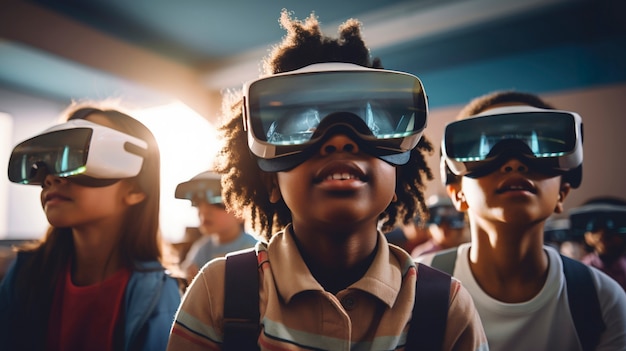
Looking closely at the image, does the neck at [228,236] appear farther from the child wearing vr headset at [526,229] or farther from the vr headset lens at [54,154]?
the child wearing vr headset at [526,229]

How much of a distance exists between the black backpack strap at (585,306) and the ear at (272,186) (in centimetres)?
78

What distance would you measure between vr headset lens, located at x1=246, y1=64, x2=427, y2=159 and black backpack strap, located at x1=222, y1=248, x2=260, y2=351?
220 millimetres

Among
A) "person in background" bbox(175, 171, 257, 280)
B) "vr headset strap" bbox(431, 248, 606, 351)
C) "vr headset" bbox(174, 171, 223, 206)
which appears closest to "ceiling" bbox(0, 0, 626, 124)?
"person in background" bbox(175, 171, 257, 280)

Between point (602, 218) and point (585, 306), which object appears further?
point (602, 218)

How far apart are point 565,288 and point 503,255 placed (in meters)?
0.16

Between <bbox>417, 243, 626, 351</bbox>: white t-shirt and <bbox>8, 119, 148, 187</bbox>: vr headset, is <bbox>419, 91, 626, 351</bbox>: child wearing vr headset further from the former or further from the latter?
<bbox>8, 119, 148, 187</bbox>: vr headset

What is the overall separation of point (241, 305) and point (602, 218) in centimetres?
200

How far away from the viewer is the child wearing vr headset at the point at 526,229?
1093 mm

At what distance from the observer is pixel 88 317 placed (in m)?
1.21

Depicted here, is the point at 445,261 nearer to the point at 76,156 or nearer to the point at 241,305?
the point at 241,305

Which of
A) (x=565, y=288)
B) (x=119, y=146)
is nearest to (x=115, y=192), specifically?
(x=119, y=146)

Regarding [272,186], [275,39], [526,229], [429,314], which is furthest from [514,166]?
[275,39]

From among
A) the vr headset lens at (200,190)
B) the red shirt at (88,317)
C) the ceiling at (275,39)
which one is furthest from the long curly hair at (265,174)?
the ceiling at (275,39)

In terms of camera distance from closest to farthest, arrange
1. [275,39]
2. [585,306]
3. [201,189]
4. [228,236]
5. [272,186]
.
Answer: [272,186]
[585,306]
[201,189]
[228,236]
[275,39]
